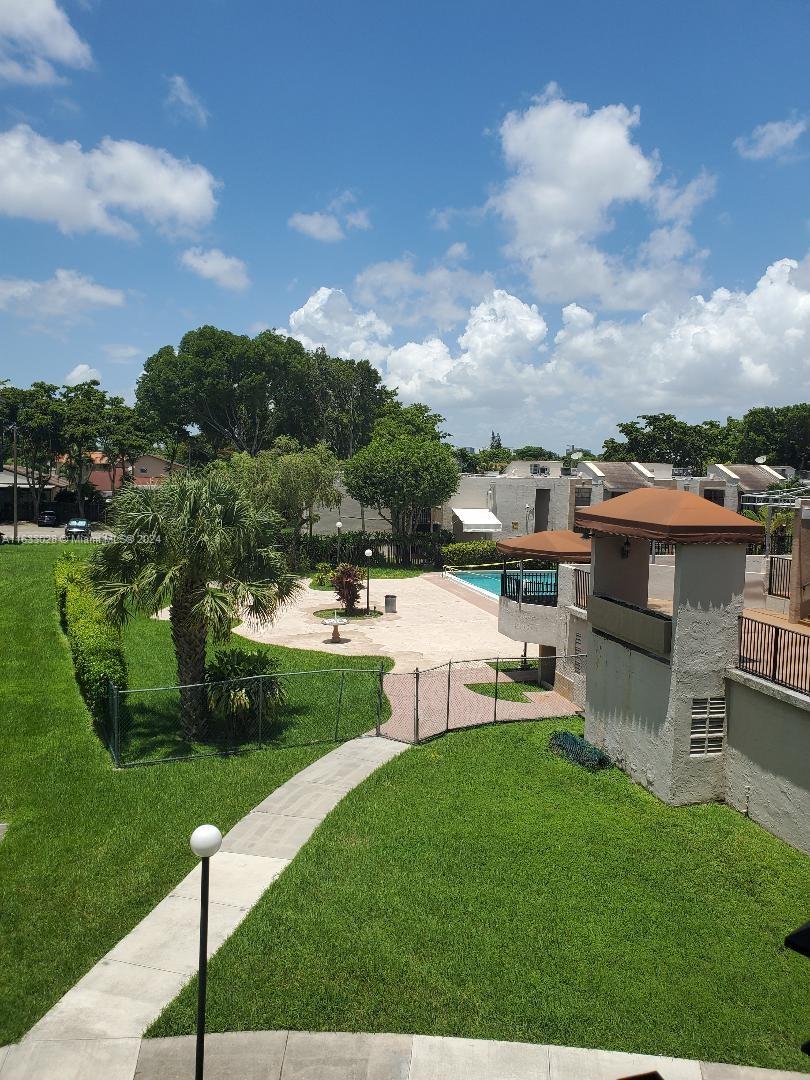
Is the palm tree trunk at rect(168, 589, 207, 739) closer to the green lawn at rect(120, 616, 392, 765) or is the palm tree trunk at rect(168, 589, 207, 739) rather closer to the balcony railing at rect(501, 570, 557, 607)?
the green lawn at rect(120, 616, 392, 765)

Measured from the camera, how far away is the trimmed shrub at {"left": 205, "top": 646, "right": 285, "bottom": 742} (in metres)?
14.9

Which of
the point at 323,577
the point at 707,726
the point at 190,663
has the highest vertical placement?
the point at 190,663

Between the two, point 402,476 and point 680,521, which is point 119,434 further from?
point 680,521

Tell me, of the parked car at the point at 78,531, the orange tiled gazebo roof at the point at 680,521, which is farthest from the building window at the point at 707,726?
the parked car at the point at 78,531

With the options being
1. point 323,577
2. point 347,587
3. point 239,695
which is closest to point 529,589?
point 239,695

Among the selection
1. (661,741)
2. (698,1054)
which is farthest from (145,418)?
(698,1054)

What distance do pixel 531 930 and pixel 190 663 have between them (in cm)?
882

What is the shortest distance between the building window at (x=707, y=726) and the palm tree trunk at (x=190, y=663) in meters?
9.01

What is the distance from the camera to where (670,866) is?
404 inches

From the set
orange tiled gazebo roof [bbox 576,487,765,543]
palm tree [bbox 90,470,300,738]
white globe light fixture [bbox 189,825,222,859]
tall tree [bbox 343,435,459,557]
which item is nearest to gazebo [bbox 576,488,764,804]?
orange tiled gazebo roof [bbox 576,487,765,543]

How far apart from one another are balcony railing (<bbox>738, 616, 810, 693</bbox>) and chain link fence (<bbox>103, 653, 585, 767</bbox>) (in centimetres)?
557

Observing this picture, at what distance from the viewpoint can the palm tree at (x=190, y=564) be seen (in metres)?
14.0

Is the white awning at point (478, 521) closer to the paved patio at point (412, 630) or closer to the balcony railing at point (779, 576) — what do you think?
the paved patio at point (412, 630)

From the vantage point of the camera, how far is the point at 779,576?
17016 mm
